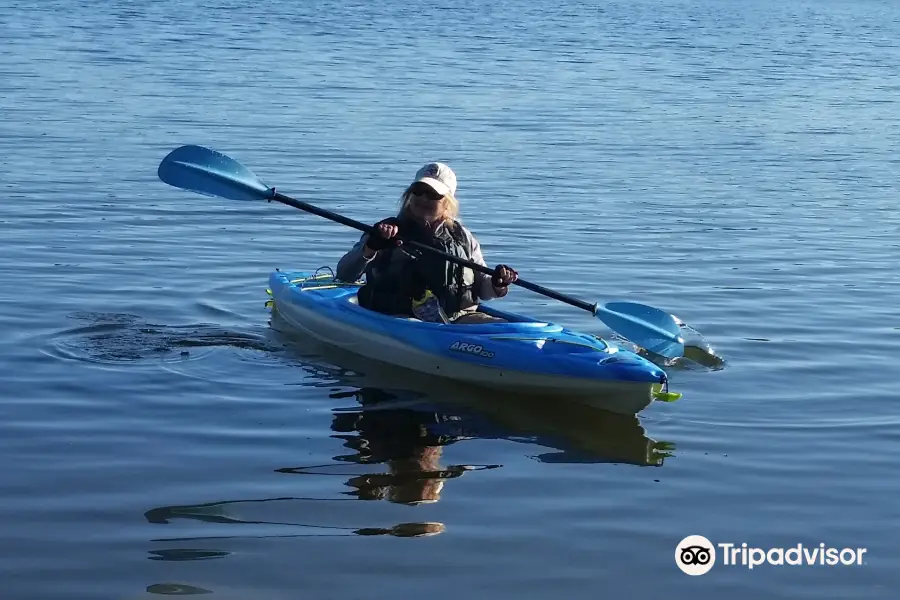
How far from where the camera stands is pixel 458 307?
26.4 feet

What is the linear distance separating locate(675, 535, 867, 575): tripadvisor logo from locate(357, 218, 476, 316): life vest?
2.73 metres

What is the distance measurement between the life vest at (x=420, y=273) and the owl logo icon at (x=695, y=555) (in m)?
2.69

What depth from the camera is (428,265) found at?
7.90 metres

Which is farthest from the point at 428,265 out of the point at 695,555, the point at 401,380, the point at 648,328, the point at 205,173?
the point at 695,555

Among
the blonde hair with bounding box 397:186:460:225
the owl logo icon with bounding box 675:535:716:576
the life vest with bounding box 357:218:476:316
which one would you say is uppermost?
the blonde hair with bounding box 397:186:460:225

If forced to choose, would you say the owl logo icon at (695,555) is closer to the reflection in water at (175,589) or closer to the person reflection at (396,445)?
the person reflection at (396,445)

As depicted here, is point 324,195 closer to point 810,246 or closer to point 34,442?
point 810,246

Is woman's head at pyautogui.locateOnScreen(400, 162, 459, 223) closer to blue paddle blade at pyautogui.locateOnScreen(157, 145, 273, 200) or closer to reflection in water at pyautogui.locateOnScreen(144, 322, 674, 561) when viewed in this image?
reflection in water at pyautogui.locateOnScreen(144, 322, 674, 561)

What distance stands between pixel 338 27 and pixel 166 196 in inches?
692

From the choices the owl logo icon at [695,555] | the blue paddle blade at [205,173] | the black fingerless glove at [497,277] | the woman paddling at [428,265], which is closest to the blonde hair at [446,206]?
the woman paddling at [428,265]

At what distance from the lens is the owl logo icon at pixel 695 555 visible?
210 inches

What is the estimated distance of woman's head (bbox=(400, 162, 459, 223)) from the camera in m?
7.62

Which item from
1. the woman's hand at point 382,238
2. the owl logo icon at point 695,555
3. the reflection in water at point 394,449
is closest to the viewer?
the owl logo icon at point 695,555

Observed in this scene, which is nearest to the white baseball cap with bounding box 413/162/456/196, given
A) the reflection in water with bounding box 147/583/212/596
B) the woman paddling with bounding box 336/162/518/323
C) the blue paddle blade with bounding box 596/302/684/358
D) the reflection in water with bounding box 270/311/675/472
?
the woman paddling with bounding box 336/162/518/323
